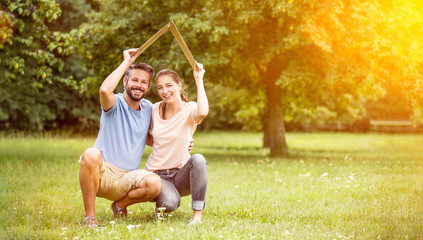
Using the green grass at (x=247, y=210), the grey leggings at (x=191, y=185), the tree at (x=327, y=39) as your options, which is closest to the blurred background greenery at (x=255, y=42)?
the tree at (x=327, y=39)

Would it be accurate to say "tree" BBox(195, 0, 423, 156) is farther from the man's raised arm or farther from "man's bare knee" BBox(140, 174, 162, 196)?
"man's bare knee" BBox(140, 174, 162, 196)

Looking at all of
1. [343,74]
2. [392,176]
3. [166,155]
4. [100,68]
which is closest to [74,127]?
[100,68]

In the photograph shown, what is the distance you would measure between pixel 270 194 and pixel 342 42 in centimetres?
734

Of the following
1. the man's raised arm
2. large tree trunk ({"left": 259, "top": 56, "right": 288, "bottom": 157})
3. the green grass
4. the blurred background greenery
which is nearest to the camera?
the green grass

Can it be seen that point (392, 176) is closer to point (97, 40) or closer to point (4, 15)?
point (4, 15)

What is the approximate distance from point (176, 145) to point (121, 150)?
22.8 inches

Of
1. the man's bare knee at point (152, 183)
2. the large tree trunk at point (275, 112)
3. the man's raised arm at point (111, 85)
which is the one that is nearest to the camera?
the man's raised arm at point (111, 85)

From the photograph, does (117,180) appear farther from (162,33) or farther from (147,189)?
(162,33)

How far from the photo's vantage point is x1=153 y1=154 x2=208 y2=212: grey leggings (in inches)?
211

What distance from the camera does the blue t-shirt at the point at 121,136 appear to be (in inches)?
210

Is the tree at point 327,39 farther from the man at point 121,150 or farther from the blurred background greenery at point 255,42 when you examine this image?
the man at point 121,150

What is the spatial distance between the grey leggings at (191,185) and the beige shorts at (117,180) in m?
0.32

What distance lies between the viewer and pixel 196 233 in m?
4.74

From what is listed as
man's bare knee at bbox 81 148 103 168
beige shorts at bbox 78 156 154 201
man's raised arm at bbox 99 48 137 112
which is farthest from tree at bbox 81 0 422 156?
man's bare knee at bbox 81 148 103 168
